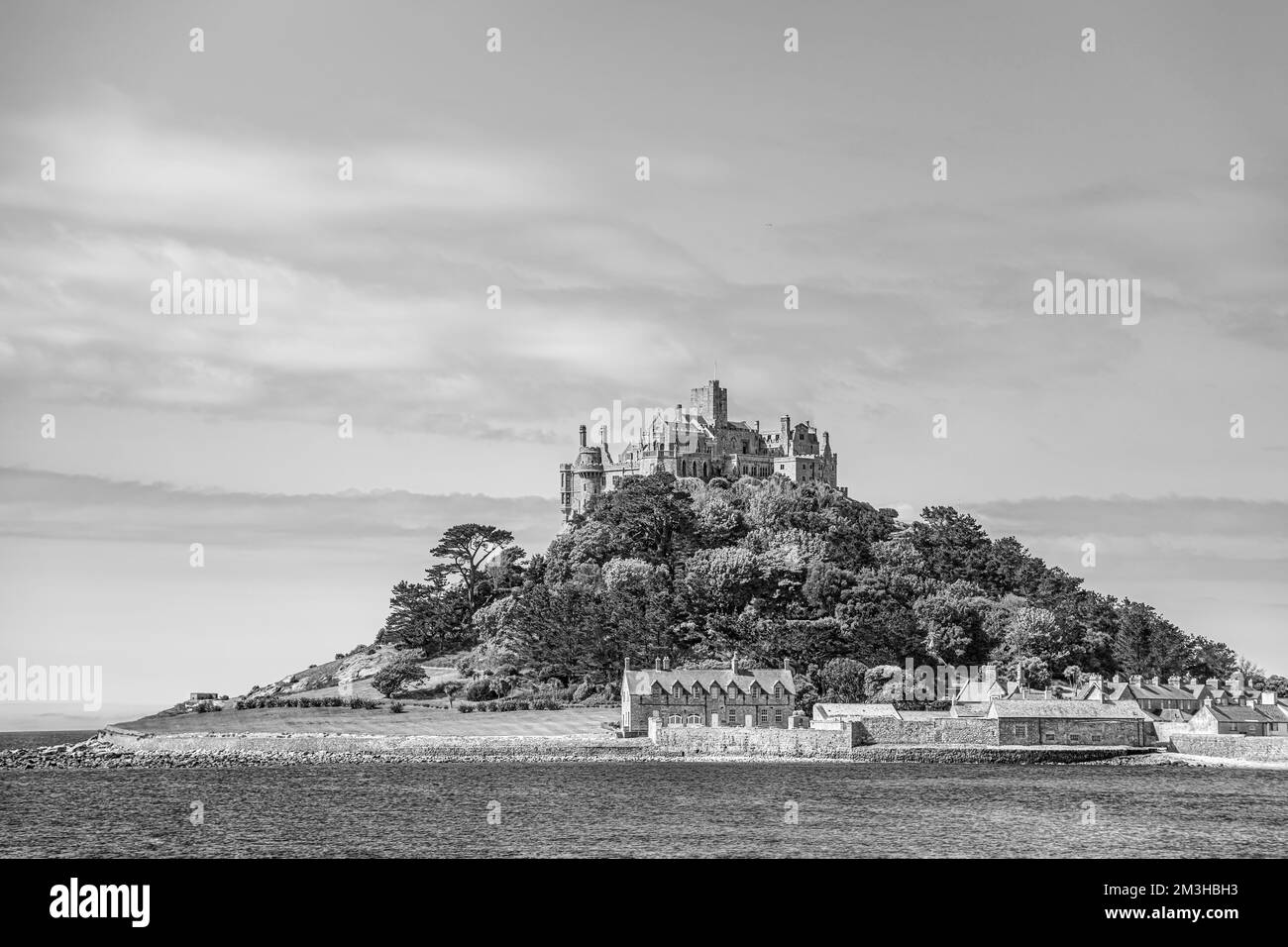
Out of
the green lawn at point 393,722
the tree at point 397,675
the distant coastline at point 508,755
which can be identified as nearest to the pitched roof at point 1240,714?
the distant coastline at point 508,755

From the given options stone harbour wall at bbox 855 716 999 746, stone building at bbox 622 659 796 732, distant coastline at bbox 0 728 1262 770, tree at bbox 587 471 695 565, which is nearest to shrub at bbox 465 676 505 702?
distant coastline at bbox 0 728 1262 770

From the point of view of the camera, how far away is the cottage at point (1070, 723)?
85438 mm

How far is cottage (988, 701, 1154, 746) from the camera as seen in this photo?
85.4m

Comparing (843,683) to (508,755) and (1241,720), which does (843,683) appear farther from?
(508,755)

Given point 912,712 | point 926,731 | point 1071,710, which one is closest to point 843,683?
point 912,712

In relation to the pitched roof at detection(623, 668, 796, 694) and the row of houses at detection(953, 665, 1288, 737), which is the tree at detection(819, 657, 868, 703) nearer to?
the pitched roof at detection(623, 668, 796, 694)

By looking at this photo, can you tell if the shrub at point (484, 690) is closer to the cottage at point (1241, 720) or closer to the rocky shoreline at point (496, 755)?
the rocky shoreline at point (496, 755)

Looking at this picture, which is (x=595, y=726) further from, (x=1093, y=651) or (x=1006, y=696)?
(x=1093, y=651)

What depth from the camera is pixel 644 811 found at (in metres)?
54.4

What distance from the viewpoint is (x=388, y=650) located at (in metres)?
121

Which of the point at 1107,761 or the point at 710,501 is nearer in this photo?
the point at 1107,761

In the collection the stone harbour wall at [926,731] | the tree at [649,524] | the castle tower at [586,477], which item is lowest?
the stone harbour wall at [926,731]

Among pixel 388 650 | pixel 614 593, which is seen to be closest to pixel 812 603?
pixel 614 593
